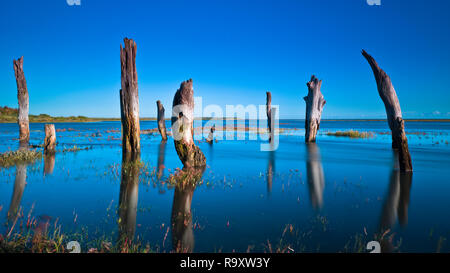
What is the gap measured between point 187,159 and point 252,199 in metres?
4.37

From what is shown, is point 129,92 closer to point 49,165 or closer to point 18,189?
point 49,165

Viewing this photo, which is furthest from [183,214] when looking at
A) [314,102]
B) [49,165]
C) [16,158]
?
[314,102]

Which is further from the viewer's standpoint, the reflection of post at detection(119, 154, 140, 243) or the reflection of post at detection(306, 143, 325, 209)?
the reflection of post at detection(306, 143, 325, 209)

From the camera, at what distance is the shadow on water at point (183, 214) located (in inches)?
145

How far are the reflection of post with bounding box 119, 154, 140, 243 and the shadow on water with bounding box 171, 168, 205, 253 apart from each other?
0.76 m

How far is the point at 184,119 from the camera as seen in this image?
363 inches

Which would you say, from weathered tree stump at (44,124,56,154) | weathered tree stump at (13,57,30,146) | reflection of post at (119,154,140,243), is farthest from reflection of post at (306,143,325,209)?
weathered tree stump at (13,57,30,146)

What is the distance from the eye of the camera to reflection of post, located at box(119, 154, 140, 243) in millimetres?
4023

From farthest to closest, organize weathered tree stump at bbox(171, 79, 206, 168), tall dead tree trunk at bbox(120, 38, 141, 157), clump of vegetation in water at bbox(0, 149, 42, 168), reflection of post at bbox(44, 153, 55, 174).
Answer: tall dead tree trunk at bbox(120, 38, 141, 157) → clump of vegetation in water at bbox(0, 149, 42, 168) → weathered tree stump at bbox(171, 79, 206, 168) → reflection of post at bbox(44, 153, 55, 174)

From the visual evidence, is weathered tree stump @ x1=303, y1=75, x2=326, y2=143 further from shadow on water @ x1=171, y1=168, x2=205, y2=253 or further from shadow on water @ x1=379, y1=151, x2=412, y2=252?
shadow on water @ x1=171, y1=168, x2=205, y2=253

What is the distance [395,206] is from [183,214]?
496cm

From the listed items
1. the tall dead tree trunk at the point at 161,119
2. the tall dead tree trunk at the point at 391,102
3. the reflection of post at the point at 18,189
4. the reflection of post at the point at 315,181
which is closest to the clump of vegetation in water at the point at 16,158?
the reflection of post at the point at 18,189

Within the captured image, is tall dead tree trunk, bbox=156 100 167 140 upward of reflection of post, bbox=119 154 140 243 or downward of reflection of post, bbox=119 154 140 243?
upward
